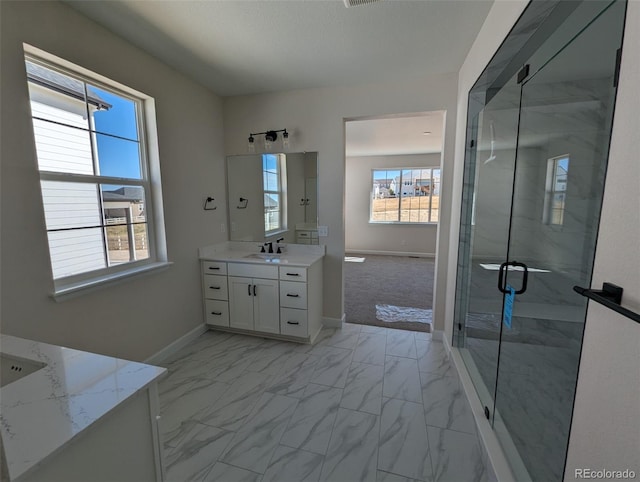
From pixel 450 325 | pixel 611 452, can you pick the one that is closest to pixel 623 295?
pixel 611 452

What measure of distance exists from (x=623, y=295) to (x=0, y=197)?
259 centimetres

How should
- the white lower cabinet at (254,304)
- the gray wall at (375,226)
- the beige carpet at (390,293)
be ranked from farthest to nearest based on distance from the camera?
the gray wall at (375,226), the beige carpet at (390,293), the white lower cabinet at (254,304)

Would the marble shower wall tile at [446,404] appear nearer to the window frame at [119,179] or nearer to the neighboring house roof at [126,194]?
the window frame at [119,179]

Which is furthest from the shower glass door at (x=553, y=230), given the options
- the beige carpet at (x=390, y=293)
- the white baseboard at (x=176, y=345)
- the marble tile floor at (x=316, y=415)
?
the white baseboard at (x=176, y=345)

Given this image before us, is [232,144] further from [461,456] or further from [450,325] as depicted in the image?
[461,456]

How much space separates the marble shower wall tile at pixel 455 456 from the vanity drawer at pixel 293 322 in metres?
1.32

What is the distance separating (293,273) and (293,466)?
4.87 ft

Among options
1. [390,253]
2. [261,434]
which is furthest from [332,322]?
[390,253]

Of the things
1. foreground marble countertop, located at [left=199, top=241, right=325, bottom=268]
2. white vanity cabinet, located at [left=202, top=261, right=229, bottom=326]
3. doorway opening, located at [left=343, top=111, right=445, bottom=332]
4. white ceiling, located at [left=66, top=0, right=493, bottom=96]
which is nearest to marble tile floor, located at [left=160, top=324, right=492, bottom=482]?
white vanity cabinet, located at [left=202, top=261, right=229, bottom=326]

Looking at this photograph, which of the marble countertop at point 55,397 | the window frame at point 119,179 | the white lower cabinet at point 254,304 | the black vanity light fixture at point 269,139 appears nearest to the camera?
the marble countertop at point 55,397

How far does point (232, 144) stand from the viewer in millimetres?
3184

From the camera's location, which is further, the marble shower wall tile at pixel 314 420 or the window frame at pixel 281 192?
the window frame at pixel 281 192

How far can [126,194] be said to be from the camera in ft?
7.13

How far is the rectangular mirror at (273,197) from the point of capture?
309 cm
